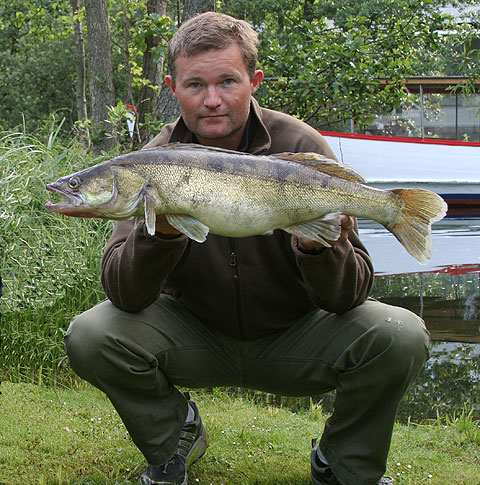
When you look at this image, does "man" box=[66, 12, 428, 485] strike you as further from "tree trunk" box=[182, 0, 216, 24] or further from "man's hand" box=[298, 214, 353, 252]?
"tree trunk" box=[182, 0, 216, 24]

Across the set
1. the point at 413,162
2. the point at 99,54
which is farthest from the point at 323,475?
the point at 413,162

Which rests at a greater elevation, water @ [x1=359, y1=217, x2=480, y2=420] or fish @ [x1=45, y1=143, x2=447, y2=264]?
fish @ [x1=45, y1=143, x2=447, y2=264]

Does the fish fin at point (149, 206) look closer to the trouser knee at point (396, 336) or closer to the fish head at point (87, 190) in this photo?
the fish head at point (87, 190)

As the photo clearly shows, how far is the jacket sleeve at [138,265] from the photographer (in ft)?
9.02

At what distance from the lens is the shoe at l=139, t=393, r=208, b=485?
3.00 meters

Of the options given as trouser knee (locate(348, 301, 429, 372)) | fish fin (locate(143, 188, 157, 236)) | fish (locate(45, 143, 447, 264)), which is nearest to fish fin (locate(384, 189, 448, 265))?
fish (locate(45, 143, 447, 264))

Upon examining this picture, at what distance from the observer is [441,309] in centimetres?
734

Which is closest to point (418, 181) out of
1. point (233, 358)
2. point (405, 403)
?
point (405, 403)

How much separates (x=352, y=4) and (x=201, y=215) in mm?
25135

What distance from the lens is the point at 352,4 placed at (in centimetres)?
2550

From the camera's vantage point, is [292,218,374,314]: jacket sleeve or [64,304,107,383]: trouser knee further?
[64,304,107,383]: trouser knee

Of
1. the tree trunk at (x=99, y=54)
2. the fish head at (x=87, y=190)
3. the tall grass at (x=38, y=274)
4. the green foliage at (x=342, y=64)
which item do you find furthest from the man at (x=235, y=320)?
the tree trunk at (x=99, y=54)

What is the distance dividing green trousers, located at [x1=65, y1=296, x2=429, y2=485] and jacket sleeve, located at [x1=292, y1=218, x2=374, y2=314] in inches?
3.7

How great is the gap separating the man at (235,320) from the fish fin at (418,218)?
22 cm
